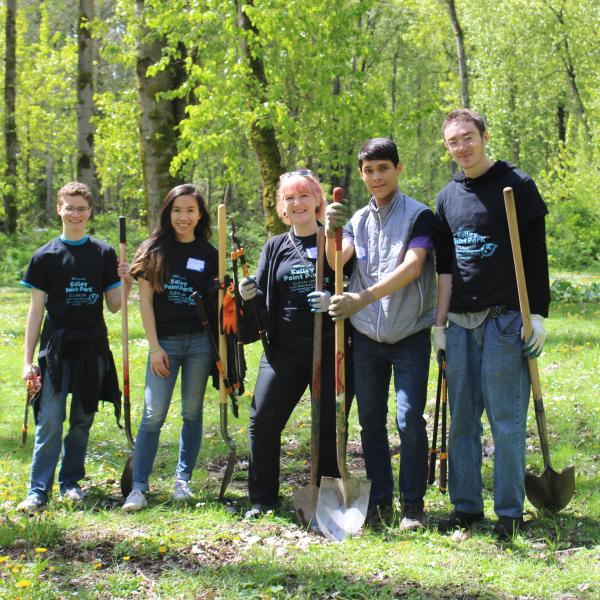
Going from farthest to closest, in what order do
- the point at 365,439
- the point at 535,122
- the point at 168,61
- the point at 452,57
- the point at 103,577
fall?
1. the point at 452,57
2. the point at 535,122
3. the point at 168,61
4. the point at 365,439
5. the point at 103,577

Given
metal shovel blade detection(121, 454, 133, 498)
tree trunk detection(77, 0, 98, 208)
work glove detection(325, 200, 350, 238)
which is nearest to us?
work glove detection(325, 200, 350, 238)

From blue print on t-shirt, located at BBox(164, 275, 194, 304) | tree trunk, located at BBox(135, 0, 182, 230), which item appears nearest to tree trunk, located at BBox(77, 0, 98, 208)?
tree trunk, located at BBox(135, 0, 182, 230)

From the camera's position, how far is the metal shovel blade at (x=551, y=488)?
5152 millimetres

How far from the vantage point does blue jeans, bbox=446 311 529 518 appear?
476cm

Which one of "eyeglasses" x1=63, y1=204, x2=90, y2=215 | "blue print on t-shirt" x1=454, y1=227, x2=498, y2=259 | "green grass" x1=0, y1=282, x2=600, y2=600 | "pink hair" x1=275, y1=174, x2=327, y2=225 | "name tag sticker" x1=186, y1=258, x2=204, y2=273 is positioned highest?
"pink hair" x1=275, y1=174, x2=327, y2=225

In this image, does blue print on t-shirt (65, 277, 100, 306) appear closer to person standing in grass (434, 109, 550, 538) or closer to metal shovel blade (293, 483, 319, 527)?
metal shovel blade (293, 483, 319, 527)

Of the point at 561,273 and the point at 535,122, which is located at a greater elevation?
the point at 535,122

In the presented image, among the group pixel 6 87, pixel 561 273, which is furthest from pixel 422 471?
pixel 6 87

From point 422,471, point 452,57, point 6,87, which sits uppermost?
point 452,57

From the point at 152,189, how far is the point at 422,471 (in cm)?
1005

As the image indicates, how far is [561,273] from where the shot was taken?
25391 millimetres

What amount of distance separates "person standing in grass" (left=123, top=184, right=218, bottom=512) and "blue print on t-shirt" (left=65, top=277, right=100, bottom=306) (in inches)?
15.4

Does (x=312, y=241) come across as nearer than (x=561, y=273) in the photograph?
Yes

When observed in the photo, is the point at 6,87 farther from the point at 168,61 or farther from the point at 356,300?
→ the point at 356,300
